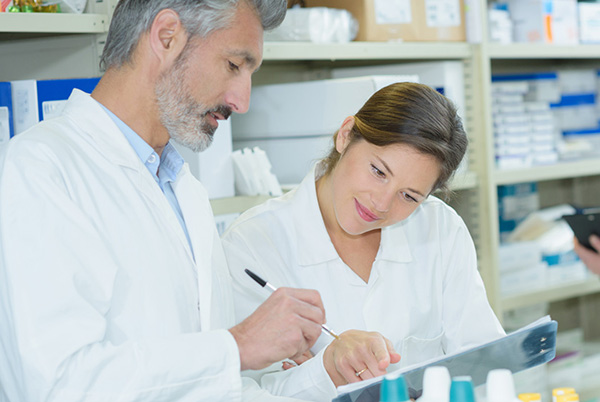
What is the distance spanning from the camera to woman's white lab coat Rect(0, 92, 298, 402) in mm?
1065

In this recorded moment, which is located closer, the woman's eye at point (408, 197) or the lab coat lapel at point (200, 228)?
the lab coat lapel at point (200, 228)

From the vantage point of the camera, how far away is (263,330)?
1.15 metres

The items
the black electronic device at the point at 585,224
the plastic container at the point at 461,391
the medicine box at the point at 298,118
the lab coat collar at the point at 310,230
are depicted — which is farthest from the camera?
the medicine box at the point at 298,118

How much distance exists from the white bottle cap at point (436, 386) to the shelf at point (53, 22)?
1148 mm

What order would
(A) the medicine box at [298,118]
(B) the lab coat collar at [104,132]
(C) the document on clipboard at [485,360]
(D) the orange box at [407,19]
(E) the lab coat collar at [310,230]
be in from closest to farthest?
(C) the document on clipboard at [485,360], (B) the lab coat collar at [104,132], (E) the lab coat collar at [310,230], (A) the medicine box at [298,118], (D) the orange box at [407,19]

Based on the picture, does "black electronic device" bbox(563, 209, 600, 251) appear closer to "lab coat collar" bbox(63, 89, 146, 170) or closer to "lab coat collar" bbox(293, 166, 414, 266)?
"lab coat collar" bbox(293, 166, 414, 266)

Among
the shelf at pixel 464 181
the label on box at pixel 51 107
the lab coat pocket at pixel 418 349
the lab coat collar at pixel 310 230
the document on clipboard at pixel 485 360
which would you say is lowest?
the lab coat pocket at pixel 418 349

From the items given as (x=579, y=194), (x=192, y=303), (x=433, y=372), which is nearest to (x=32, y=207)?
(x=192, y=303)

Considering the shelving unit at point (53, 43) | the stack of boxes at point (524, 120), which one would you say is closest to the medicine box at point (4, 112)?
the shelving unit at point (53, 43)

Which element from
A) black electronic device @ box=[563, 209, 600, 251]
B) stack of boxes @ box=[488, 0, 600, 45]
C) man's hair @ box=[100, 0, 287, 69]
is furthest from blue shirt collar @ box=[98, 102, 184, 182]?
stack of boxes @ box=[488, 0, 600, 45]

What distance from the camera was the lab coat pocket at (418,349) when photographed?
1.66 metres

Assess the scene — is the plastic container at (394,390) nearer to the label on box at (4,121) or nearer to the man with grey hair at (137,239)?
the man with grey hair at (137,239)

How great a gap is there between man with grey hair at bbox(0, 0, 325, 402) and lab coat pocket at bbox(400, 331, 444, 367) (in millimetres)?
389

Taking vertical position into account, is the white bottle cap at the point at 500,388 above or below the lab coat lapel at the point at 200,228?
below
